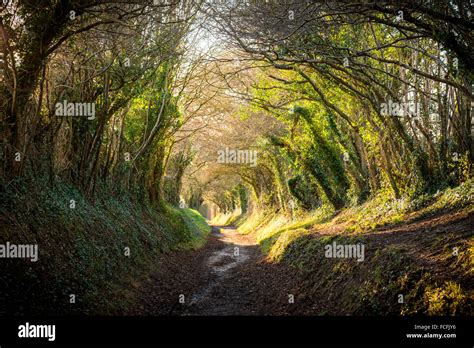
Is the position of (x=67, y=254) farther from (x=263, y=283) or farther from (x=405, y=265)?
(x=405, y=265)

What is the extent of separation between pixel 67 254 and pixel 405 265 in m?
6.81

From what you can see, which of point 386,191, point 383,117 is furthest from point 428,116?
A: point 386,191

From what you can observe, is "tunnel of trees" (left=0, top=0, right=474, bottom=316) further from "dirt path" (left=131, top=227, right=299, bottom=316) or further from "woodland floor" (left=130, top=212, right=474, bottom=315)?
"woodland floor" (left=130, top=212, right=474, bottom=315)

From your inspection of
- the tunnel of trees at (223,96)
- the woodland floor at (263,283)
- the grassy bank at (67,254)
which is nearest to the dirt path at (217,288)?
the woodland floor at (263,283)

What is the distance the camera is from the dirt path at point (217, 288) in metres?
8.66

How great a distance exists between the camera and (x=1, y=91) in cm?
840

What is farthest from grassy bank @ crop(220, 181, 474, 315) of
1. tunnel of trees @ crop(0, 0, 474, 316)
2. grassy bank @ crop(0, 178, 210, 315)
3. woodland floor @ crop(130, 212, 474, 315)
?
grassy bank @ crop(0, 178, 210, 315)

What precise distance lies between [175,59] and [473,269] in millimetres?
13436

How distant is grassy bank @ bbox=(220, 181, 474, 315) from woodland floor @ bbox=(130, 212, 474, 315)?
4cm

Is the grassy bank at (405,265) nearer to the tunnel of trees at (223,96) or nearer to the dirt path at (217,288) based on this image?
the dirt path at (217,288)

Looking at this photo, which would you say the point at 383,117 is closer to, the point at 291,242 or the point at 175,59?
the point at 291,242

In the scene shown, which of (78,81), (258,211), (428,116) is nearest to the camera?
(78,81)

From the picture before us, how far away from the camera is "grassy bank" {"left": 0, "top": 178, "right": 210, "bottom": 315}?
6.41 m

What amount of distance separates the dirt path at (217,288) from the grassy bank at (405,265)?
2.38 feet
